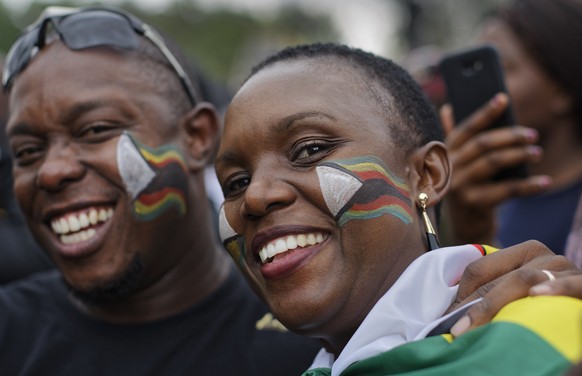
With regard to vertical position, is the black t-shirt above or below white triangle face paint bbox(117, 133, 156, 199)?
below

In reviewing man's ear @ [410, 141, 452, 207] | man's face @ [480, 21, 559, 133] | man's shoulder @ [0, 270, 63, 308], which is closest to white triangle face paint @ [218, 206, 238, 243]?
man's ear @ [410, 141, 452, 207]

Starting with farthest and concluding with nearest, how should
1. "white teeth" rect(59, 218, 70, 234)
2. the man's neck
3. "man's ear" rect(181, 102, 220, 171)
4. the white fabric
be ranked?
"man's ear" rect(181, 102, 220, 171)
the man's neck
"white teeth" rect(59, 218, 70, 234)
the white fabric

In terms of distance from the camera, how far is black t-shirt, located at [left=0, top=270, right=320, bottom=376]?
2.93 metres

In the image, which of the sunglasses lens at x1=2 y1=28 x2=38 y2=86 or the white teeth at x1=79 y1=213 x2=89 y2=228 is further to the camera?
the sunglasses lens at x1=2 y1=28 x2=38 y2=86

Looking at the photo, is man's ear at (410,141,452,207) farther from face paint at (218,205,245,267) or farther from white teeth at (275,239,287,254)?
face paint at (218,205,245,267)

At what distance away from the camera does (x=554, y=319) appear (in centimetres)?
184

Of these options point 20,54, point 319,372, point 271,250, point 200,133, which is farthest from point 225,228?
point 20,54

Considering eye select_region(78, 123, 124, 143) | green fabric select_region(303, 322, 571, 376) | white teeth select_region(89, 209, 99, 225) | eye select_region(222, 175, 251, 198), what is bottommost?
green fabric select_region(303, 322, 571, 376)

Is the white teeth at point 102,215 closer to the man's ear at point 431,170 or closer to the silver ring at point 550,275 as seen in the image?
the man's ear at point 431,170

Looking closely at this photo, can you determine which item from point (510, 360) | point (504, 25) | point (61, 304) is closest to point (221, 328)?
point (61, 304)

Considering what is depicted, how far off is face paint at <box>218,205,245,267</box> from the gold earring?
0.56 m

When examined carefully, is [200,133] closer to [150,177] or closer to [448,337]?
[150,177]

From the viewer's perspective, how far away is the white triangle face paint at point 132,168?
9.87ft

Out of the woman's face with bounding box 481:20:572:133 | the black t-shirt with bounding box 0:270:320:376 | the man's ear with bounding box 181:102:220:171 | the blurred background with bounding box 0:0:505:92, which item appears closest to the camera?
the black t-shirt with bounding box 0:270:320:376
